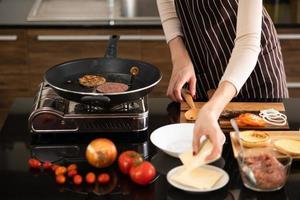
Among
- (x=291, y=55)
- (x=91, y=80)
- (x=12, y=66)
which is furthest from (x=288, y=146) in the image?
(x=12, y=66)

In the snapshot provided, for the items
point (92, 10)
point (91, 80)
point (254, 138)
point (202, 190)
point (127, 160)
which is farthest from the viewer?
point (92, 10)

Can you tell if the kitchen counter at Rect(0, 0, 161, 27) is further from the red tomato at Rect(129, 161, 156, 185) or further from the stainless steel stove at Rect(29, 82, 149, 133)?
the red tomato at Rect(129, 161, 156, 185)

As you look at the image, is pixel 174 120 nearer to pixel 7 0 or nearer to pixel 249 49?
pixel 249 49

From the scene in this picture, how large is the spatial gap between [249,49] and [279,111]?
10.7 inches

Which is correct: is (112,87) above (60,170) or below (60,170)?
above

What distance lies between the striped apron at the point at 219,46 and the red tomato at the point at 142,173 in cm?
73

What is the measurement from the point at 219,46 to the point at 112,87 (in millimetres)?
554

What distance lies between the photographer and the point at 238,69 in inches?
69.6

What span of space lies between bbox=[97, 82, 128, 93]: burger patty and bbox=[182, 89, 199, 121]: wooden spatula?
0.22 meters

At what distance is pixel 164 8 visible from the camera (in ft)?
7.56

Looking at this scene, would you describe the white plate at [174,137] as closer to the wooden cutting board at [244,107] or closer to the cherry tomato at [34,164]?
the wooden cutting board at [244,107]

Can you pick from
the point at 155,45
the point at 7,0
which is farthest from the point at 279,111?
the point at 7,0

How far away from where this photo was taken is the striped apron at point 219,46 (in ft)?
7.25

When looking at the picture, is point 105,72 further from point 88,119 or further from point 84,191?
point 84,191
